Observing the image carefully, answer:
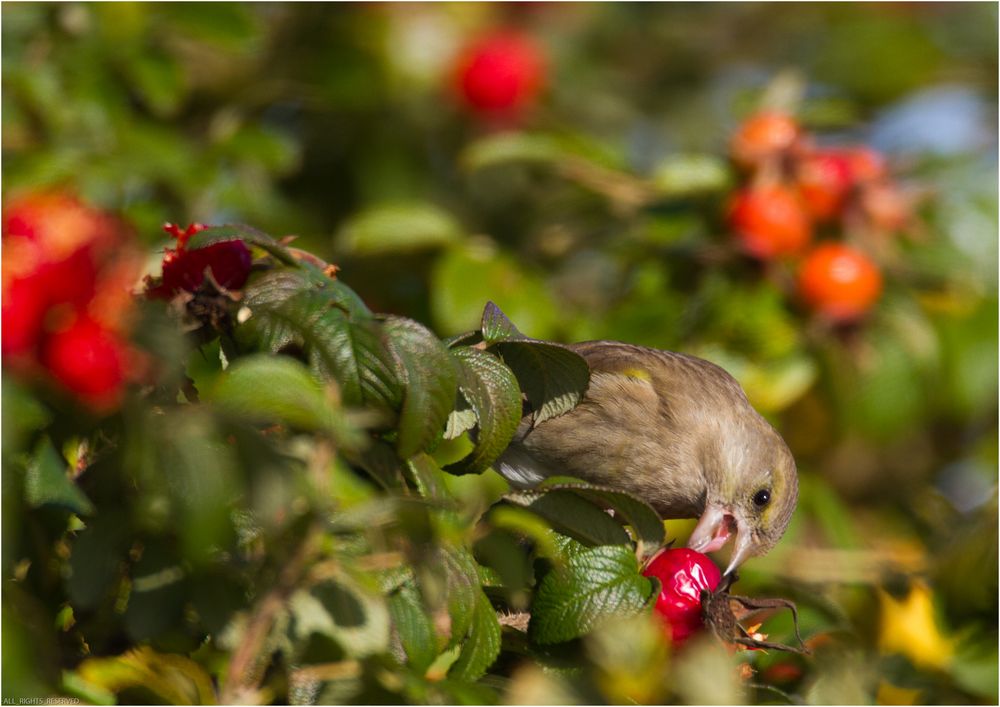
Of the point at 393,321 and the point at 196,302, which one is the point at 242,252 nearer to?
the point at 196,302

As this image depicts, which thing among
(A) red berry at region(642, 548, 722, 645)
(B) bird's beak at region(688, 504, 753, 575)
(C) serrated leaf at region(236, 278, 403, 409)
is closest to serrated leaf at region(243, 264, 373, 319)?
(C) serrated leaf at region(236, 278, 403, 409)

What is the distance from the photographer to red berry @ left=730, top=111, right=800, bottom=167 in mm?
3693

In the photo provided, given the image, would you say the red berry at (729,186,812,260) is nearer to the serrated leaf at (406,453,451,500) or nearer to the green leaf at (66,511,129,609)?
the serrated leaf at (406,453,451,500)

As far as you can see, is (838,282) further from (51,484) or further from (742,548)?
(51,484)

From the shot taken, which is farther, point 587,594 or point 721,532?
point 721,532

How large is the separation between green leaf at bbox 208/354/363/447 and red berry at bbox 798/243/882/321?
8.42ft

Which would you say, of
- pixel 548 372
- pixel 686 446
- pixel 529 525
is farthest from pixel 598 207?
pixel 529 525

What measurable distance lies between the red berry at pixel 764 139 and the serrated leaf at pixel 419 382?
2.46 metres

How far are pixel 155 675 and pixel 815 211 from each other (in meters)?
2.75

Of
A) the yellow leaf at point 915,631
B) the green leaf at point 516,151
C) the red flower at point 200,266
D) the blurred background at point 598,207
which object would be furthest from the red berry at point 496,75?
the red flower at point 200,266

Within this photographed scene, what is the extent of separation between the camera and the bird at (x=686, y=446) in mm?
2834

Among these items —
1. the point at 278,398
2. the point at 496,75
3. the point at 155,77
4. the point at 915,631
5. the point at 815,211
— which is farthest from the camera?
the point at 496,75

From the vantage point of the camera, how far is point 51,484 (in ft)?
4.49

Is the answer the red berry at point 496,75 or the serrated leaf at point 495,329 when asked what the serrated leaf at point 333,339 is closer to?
the serrated leaf at point 495,329
